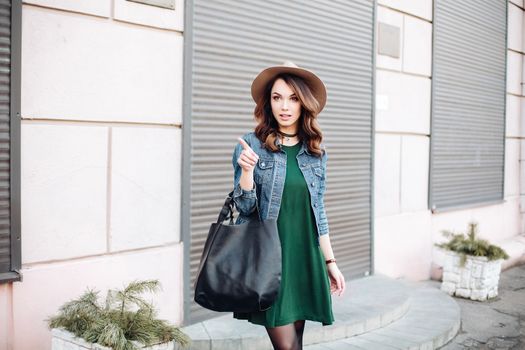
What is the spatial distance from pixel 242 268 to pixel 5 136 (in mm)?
1814

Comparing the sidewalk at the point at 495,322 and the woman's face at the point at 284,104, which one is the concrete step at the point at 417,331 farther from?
the woman's face at the point at 284,104

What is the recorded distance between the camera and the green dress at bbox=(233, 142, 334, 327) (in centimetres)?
279

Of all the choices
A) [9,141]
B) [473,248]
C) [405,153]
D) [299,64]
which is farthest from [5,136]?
[473,248]

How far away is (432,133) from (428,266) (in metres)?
1.68

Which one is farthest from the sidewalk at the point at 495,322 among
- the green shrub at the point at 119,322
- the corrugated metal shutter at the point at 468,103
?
the green shrub at the point at 119,322

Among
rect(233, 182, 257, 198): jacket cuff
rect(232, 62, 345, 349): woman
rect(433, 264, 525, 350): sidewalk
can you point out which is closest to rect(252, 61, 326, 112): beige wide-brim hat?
rect(232, 62, 345, 349): woman

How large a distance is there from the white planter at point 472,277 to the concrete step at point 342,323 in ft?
2.77

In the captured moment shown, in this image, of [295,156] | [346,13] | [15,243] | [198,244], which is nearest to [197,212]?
[198,244]

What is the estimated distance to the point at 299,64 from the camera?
5.34 metres

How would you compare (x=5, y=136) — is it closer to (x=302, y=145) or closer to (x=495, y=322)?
(x=302, y=145)

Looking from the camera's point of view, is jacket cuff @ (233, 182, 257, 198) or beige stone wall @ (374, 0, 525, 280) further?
beige stone wall @ (374, 0, 525, 280)

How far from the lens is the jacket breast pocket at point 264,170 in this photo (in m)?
2.76

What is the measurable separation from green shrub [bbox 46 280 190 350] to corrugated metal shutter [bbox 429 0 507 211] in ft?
16.1

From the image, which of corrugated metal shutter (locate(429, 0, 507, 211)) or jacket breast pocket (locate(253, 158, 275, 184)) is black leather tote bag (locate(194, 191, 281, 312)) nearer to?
jacket breast pocket (locate(253, 158, 275, 184))
